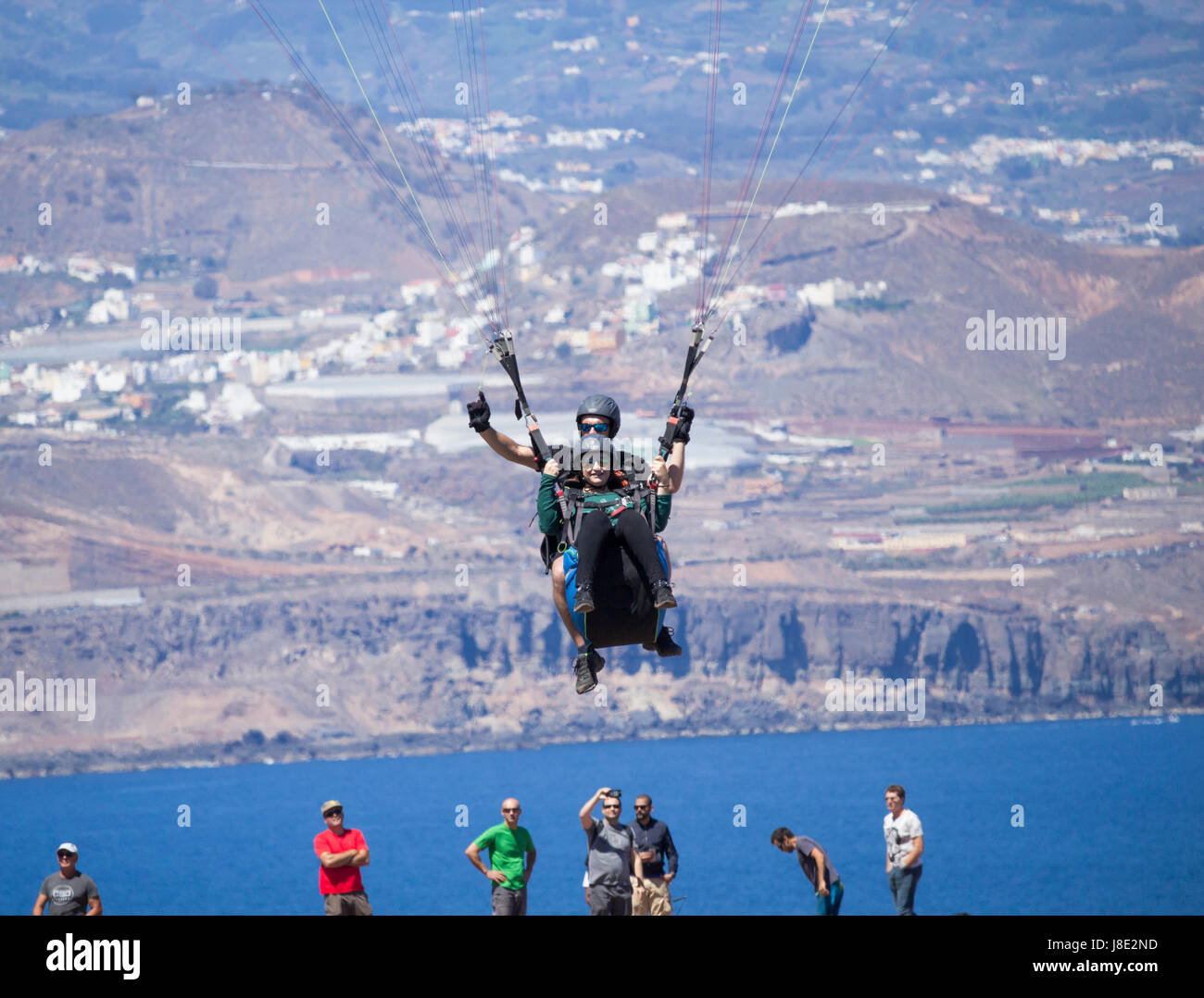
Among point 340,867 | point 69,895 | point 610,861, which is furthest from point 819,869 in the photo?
point 69,895

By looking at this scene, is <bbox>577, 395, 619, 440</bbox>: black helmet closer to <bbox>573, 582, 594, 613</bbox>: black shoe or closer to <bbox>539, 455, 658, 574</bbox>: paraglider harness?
<bbox>539, 455, 658, 574</bbox>: paraglider harness

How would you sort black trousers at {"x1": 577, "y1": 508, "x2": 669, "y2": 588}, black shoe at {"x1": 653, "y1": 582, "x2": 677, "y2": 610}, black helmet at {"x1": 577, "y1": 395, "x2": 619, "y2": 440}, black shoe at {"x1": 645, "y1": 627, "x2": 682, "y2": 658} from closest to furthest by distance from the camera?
black shoe at {"x1": 653, "y1": 582, "x2": 677, "y2": 610}, black trousers at {"x1": 577, "y1": 508, "x2": 669, "y2": 588}, black helmet at {"x1": 577, "y1": 395, "x2": 619, "y2": 440}, black shoe at {"x1": 645, "y1": 627, "x2": 682, "y2": 658}

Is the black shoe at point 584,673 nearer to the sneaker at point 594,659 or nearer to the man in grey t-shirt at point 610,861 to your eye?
the sneaker at point 594,659

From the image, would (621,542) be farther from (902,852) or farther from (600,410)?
(902,852)

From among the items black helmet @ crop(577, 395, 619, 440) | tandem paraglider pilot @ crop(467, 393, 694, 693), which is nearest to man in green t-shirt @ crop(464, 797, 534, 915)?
tandem paraglider pilot @ crop(467, 393, 694, 693)

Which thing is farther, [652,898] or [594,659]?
[652,898]

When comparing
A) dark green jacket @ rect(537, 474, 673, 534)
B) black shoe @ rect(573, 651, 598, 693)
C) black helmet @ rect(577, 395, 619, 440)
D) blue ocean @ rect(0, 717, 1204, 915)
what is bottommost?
blue ocean @ rect(0, 717, 1204, 915)

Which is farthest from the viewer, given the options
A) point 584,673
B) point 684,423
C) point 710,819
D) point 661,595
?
point 710,819
